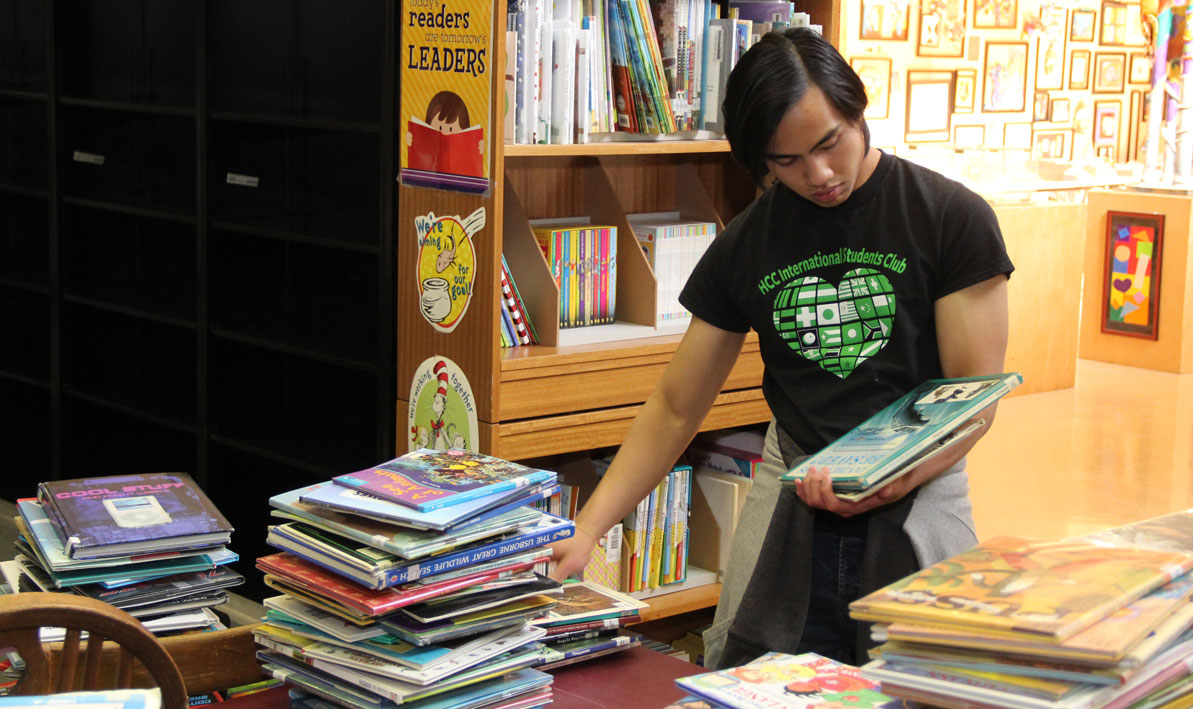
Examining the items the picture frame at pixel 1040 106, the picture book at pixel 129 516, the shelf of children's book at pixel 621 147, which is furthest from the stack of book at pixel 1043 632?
the picture frame at pixel 1040 106

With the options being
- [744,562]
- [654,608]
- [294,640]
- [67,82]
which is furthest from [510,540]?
[67,82]

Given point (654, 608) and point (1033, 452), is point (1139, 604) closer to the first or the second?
point (654, 608)

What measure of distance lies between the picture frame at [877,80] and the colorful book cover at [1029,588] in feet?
25.3

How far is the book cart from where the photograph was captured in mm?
3047

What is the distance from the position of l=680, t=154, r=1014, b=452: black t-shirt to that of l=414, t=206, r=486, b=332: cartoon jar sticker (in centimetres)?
117

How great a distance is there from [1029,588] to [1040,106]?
969cm

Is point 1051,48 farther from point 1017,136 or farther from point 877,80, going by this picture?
point 877,80

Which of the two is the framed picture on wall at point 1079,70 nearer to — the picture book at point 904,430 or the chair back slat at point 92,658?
the picture book at point 904,430

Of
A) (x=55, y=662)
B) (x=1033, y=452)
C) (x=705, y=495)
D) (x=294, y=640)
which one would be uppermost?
(x=294, y=640)

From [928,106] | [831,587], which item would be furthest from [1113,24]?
[831,587]

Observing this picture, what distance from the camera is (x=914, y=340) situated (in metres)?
1.90

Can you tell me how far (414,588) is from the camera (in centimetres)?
145

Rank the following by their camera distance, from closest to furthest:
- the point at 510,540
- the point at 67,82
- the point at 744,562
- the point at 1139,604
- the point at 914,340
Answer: the point at 1139,604 < the point at 510,540 < the point at 914,340 < the point at 744,562 < the point at 67,82

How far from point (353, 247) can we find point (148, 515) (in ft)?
5.44
